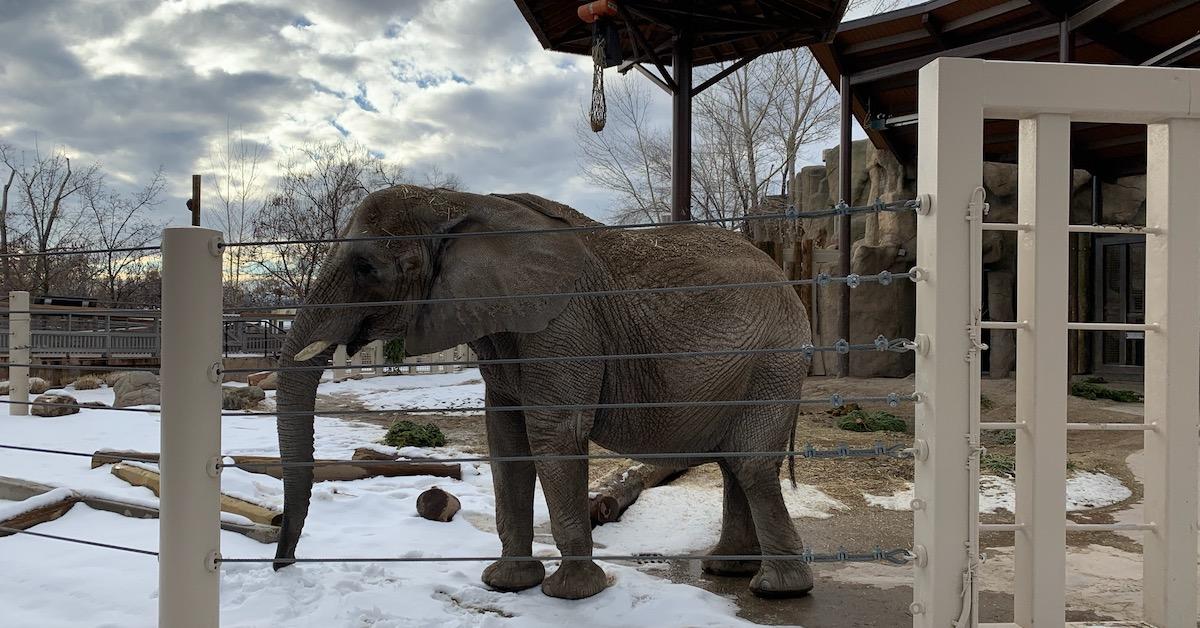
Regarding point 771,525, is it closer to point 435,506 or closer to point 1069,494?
point 435,506

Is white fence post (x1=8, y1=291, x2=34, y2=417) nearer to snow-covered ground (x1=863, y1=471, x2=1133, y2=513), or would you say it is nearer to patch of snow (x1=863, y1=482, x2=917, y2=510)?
patch of snow (x1=863, y1=482, x2=917, y2=510)

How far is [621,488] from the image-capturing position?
18.6 ft

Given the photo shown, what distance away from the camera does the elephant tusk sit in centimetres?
360

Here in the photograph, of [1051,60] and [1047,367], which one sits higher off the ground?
[1051,60]

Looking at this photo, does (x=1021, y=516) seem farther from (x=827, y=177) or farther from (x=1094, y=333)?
(x=827, y=177)

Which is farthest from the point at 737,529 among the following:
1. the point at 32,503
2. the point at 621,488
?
the point at 32,503

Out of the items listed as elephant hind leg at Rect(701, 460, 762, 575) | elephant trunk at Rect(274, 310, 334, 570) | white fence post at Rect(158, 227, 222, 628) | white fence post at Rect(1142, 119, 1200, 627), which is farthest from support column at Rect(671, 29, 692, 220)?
white fence post at Rect(158, 227, 222, 628)

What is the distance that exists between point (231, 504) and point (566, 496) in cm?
204

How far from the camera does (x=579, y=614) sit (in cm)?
358

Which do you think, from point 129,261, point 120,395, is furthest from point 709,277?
point 129,261

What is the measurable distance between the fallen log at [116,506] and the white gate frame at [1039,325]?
3035 mm

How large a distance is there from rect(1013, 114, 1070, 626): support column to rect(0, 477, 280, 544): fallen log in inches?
125

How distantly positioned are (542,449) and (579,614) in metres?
0.71

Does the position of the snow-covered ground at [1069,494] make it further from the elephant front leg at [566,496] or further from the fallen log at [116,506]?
the fallen log at [116,506]
